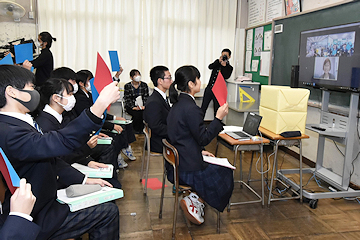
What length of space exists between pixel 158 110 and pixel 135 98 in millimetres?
2004

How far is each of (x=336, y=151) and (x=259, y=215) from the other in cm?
148

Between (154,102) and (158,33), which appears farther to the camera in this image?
(158,33)

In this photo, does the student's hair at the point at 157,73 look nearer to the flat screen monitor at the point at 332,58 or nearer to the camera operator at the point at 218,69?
the flat screen monitor at the point at 332,58

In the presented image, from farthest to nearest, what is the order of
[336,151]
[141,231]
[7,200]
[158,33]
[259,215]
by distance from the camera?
[158,33] → [336,151] → [259,215] → [141,231] → [7,200]

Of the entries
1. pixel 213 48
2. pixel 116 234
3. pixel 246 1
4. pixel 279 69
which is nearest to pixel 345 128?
pixel 279 69

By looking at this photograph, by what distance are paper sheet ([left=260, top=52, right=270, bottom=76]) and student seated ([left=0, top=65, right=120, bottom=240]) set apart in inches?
158

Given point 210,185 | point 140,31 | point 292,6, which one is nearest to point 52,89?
point 210,185

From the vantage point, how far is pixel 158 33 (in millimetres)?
5625

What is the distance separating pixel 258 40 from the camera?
17.3 ft

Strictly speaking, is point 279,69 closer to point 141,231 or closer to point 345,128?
point 345,128

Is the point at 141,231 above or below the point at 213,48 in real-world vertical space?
below

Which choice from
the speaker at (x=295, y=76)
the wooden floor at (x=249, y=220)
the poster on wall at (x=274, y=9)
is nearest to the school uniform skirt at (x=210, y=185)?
the wooden floor at (x=249, y=220)

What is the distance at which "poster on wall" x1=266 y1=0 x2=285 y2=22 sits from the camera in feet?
14.9

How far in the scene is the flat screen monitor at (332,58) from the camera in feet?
8.69
